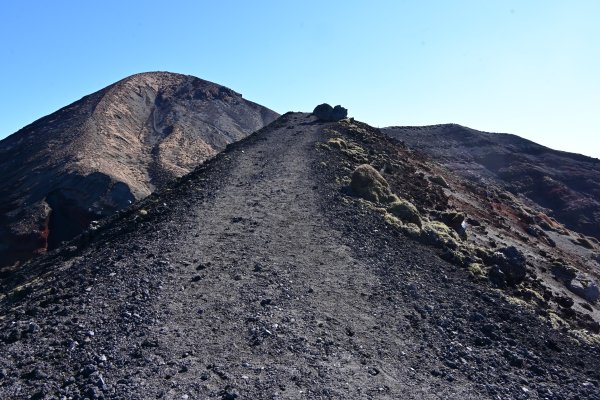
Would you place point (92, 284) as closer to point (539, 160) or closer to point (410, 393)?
point (410, 393)

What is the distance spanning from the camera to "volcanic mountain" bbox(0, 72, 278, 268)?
35.3 metres

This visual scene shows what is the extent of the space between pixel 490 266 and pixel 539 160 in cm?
5613

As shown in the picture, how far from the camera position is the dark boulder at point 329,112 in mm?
36094

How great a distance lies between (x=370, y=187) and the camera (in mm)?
19031

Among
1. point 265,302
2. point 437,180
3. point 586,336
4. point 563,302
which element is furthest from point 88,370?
point 437,180

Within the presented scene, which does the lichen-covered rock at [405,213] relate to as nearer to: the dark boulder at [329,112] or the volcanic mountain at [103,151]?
the dark boulder at [329,112]

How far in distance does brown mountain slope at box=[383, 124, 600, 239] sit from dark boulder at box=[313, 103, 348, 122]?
17354mm

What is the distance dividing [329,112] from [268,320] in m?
28.2

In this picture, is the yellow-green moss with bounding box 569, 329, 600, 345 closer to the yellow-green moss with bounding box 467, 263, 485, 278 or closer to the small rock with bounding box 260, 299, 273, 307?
the yellow-green moss with bounding box 467, 263, 485, 278

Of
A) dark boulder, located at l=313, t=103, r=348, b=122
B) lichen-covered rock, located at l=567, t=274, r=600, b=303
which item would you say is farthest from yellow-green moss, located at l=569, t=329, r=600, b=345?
dark boulder, located at l=313, t=103, r=348, b=122

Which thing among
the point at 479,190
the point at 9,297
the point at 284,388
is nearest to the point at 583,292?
the point at 479,190

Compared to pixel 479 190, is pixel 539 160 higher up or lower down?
higher up

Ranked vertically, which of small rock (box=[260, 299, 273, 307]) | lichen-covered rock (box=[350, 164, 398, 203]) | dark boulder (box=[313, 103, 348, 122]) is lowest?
small rock (box=[260, 299, 273, 307])

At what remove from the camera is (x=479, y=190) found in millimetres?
35094
